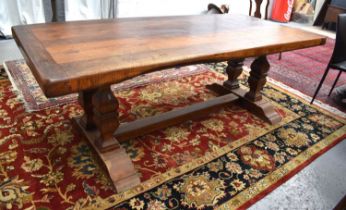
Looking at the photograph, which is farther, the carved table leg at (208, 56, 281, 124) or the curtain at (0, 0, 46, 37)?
the curtain at (0, 0, 46, 37)

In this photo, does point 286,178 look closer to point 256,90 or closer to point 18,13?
point 256,90

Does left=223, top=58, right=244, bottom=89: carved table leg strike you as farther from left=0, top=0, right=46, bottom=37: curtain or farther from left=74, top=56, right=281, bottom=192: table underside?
left=0, top=0, right=46, bottom=37: curtain

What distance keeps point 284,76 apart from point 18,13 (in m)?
2.80

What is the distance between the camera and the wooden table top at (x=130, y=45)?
977 mm

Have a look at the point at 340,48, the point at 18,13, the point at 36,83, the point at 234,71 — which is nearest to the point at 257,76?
the point at 234,71

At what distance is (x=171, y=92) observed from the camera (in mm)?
2295

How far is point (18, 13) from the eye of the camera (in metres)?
2.75

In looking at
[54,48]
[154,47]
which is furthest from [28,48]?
[154,47]

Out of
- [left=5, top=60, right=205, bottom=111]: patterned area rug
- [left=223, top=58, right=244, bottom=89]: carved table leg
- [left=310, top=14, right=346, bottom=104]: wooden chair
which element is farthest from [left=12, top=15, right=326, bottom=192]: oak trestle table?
[left=5, top=60, right=205, bottom=111]: patterned area rug

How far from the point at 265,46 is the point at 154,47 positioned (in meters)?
0.64

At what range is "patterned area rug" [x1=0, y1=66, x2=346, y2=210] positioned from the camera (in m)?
1.28

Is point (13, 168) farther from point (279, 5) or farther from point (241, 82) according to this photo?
point (279, 5)

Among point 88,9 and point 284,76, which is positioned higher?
point 88,9

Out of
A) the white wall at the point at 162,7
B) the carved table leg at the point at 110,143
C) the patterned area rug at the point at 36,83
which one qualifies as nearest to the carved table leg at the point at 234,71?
the patterned area rug at the point at 36,83
